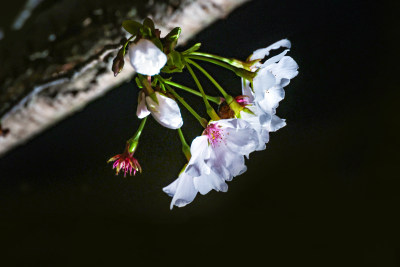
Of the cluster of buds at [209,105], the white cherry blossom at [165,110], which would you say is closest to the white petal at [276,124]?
the cluster of buds at [209,105]

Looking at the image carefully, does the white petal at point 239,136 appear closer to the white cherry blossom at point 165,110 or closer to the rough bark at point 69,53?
the white cherry blossom at point 165,110

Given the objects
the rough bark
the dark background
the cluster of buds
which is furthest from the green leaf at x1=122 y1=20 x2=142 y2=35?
the dark background

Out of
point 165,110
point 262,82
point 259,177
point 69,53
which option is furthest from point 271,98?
point 259,177

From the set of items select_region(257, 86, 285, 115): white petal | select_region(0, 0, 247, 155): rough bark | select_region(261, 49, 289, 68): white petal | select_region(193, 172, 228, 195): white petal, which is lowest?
select_region(193, 172, 228, 195): white petal

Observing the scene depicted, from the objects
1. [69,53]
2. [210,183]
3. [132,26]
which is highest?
[69,53]

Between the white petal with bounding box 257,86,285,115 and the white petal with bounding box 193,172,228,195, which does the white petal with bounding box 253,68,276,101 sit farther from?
the white petal with bounding box 193,172,228,195

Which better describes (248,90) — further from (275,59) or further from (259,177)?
(259,177)
